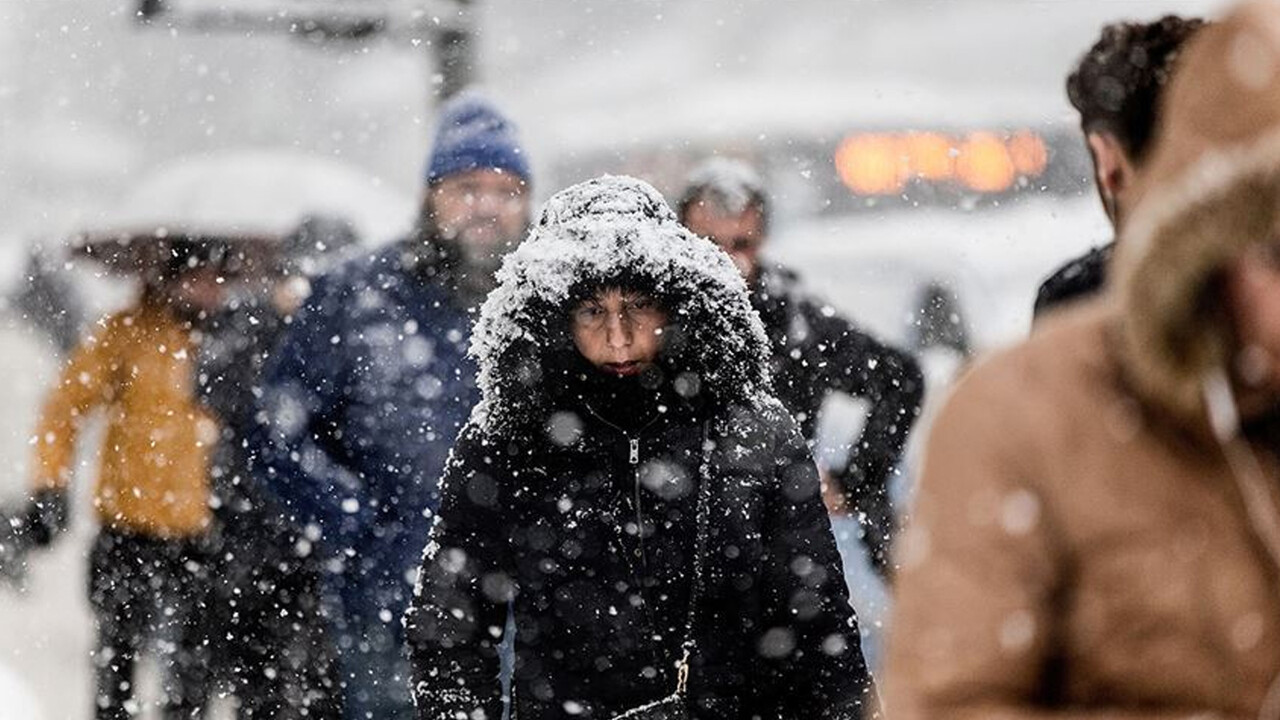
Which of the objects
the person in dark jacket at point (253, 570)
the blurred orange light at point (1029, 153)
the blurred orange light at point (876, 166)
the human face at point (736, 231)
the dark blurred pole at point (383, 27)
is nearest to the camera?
the human face at point (736, 231)

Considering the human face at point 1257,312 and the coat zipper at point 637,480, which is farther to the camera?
the coat zipper at point 637,480

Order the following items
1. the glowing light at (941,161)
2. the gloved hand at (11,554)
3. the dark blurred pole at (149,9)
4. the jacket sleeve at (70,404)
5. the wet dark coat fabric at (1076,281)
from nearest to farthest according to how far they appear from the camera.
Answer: the wet dark coat fabric at (1076,281) < the jacket sleeve at (70,404) < the gloved hand at (11,554) < the dark blurred pole at (149,9) < the glowing light at (941,161)

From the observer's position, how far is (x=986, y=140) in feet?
91.6

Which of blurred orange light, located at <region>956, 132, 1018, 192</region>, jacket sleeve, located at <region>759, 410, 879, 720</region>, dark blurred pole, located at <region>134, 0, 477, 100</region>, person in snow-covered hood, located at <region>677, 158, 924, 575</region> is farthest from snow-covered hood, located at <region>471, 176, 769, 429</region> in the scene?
blurred orange light, located at <region>956, 132, 1018, 192</region>

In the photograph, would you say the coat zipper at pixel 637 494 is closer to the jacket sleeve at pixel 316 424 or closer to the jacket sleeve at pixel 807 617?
the jacket sleeve at pixel 807 617

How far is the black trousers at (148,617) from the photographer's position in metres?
6.16

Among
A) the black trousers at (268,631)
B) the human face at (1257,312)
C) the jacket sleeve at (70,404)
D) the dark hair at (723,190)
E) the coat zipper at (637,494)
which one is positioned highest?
the jacket sleeve at (70,404)

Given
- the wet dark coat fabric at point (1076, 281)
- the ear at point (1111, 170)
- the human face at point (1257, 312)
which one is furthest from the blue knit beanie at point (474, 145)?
the human face at point (1257, 312)

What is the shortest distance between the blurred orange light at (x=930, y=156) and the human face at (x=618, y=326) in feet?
78.6

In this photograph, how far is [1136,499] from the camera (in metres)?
1.74

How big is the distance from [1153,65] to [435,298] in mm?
2374

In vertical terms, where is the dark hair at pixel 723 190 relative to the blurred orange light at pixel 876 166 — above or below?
below

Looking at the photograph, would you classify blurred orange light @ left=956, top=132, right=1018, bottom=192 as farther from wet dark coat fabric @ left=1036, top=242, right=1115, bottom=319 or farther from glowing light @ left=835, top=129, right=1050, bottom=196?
wet dark coat fabric @ left=1036, top=242, right=1115, bottom=319

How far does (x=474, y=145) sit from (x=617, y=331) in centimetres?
172
